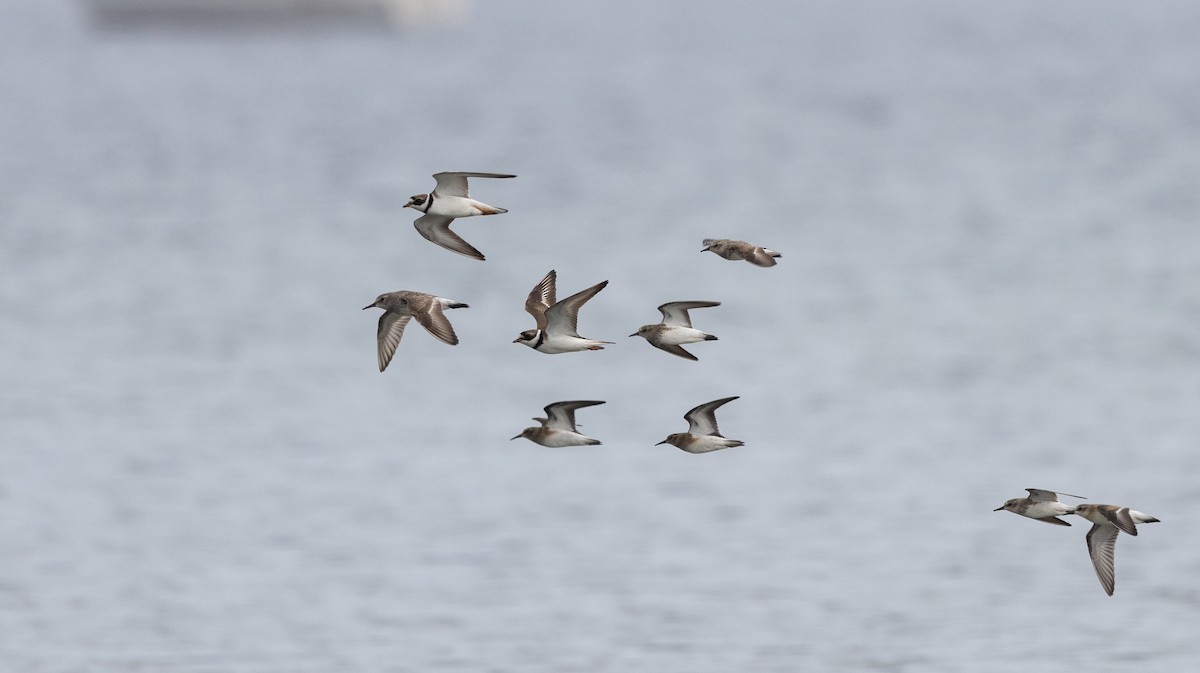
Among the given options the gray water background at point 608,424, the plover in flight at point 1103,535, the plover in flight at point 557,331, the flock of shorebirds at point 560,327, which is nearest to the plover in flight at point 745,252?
the flock of shorebirds at point 560,327

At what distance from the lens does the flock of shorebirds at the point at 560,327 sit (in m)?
16.8

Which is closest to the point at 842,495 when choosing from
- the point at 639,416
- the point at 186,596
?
the point at 639,416

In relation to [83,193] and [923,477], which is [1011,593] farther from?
[83,193]

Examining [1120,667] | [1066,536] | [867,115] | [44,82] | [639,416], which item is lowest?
[1120,667]

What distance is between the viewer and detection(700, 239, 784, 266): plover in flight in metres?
16.4

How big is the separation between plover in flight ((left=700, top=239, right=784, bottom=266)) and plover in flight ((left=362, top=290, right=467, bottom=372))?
2.17m

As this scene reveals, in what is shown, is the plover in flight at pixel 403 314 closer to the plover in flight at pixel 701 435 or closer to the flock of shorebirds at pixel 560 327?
the flock of shorebirds at pixel 560 327

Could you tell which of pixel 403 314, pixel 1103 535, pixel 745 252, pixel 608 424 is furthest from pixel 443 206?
pixel 608 424

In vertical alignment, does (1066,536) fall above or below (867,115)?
below

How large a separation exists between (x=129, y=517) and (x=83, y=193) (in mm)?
48639

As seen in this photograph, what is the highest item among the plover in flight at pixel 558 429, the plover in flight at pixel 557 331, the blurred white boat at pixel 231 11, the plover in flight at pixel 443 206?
the blurred white boat at pixel 231 11

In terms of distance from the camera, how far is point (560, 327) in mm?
17188

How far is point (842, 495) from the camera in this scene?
3109 centimetres

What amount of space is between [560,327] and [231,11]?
176881 millimetres
